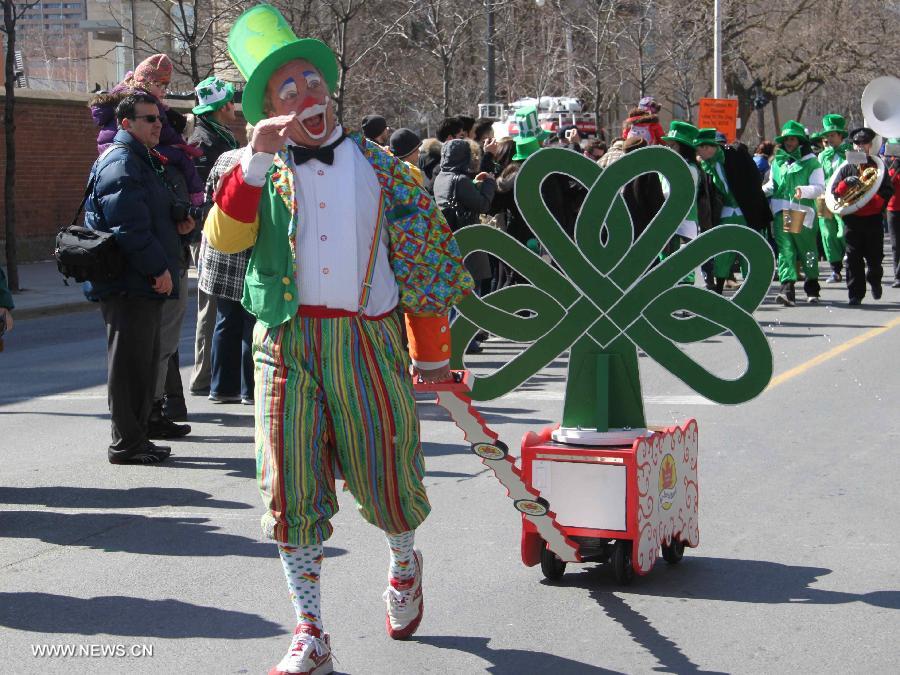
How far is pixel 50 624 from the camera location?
4.82 meters

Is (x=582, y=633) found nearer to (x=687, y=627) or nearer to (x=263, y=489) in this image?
(x=687, y=627)

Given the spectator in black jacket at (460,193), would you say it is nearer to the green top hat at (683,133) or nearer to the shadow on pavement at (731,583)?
the green top hat at (683,133)

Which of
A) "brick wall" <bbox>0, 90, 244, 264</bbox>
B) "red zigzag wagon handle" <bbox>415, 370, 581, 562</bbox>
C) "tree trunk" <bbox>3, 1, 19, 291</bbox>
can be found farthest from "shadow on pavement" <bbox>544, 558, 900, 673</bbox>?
"brick wall" <bbox>0, 90, 244, 264</bbox>

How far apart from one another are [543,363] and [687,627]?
3.94ft

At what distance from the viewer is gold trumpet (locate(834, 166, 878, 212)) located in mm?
14680

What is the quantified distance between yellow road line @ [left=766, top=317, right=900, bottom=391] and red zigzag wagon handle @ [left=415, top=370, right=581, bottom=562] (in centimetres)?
493

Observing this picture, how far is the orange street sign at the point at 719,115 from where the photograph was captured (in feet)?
86.0

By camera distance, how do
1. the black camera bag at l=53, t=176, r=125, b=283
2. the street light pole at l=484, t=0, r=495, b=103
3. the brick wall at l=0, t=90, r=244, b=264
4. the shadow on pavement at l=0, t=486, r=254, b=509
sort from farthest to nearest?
the street light pole at l=484, t=0, r=495, b=103
the brick wall at l=0, t=90, r=244, b=264
the black camera bag at l=53, t=176, r=125, b=283
the shadow on pavement at l=0, t=486, r=254, b=509

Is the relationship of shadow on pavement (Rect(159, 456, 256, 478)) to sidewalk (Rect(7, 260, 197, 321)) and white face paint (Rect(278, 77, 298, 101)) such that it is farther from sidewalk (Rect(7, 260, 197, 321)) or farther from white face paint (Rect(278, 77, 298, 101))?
sidewalk (Rect(7, 260, 197, 321))

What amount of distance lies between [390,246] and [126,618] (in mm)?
1693

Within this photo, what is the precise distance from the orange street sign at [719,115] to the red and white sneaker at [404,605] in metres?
22.6

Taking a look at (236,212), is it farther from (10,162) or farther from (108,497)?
(10,162)

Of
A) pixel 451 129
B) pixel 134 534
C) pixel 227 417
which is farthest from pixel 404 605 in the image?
pixel 451 129

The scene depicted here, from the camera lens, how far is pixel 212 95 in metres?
9.19
